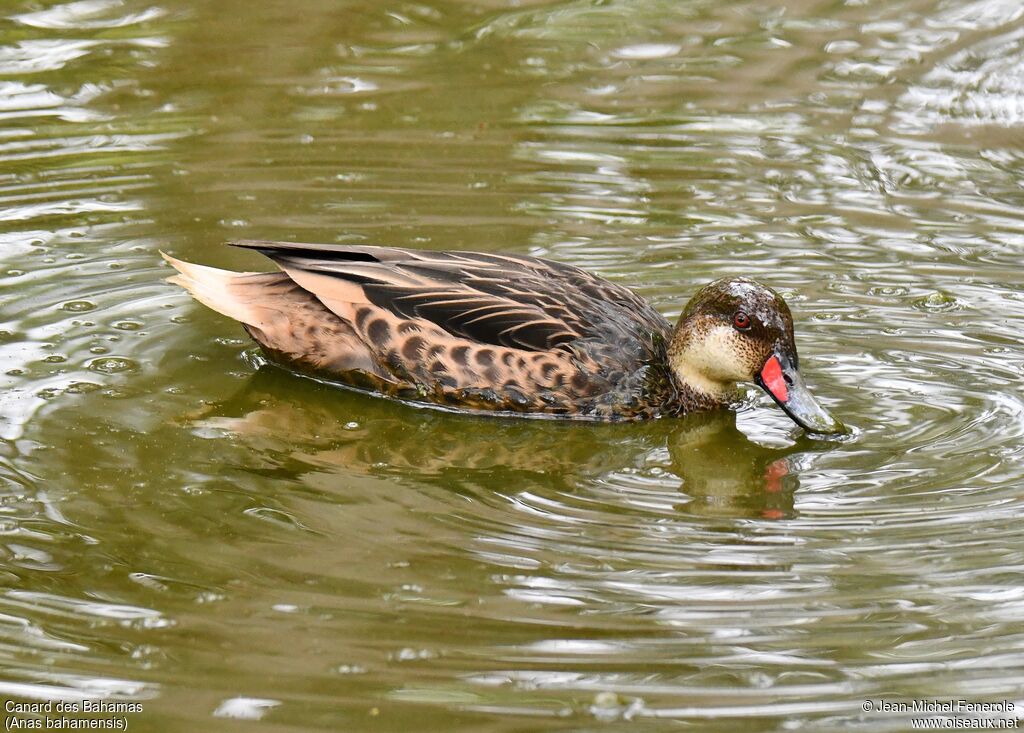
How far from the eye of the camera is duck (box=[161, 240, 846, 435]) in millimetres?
7121

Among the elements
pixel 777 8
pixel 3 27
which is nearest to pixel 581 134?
pixel 777 8

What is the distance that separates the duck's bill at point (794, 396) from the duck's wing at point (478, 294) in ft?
2.06

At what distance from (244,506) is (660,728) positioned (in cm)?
211

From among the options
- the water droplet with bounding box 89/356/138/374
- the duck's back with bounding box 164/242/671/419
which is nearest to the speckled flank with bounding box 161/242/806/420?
the duck's back with bounding box 164/242/671/419

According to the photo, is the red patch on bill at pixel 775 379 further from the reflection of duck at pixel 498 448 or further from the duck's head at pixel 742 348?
the reflection of duck at pixel 498 448

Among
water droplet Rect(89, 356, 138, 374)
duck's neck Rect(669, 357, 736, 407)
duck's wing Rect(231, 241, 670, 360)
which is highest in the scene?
duck's wing Rect(231, 241, 670, 360)

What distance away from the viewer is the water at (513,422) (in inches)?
198

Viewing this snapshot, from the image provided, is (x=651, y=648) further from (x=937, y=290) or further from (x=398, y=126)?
(x=398, y=126)

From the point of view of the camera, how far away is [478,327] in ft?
23.4

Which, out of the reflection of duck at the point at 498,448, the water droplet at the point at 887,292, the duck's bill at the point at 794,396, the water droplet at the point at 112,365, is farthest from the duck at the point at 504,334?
the water droplet at the point at 887,292

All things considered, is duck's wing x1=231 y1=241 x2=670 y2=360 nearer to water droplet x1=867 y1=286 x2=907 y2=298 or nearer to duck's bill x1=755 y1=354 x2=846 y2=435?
duck's bill x1=755 y1=354 x2=846 y2=435

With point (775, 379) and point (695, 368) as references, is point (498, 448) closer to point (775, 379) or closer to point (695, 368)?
point (695, 368)

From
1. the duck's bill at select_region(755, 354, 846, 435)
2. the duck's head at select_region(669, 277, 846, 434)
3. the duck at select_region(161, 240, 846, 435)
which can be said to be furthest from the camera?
the duck at select_region(161, 240, 846, 435)

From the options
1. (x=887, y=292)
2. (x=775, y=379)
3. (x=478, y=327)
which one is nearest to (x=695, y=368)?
(x=775, y=379)
